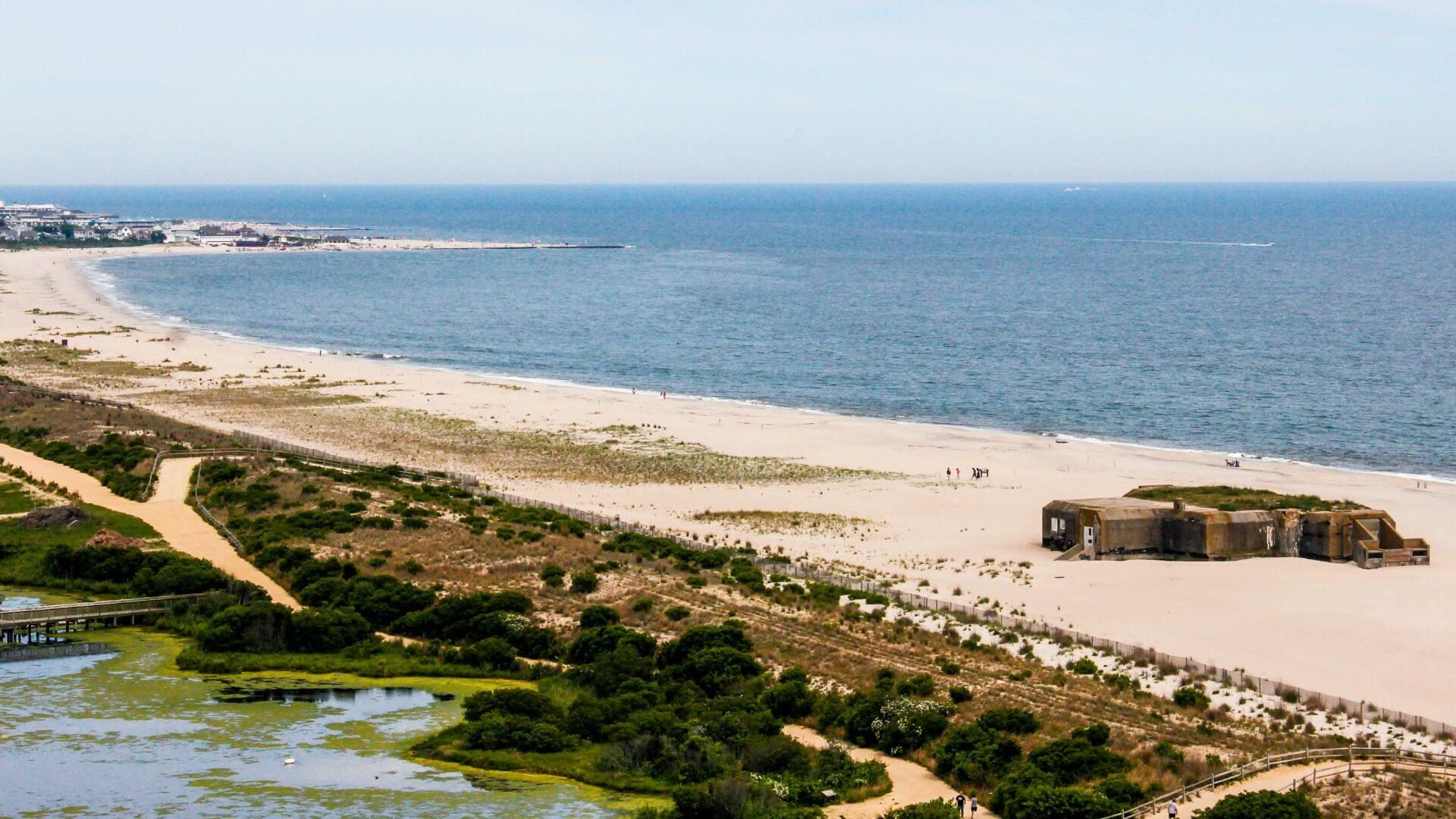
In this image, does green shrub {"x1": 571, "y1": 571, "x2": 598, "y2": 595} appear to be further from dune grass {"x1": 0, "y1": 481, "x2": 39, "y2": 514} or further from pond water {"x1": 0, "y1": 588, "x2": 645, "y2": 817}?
dune grass {"x1": 0, "y1": 481, "x2": 39, "y2": 514}

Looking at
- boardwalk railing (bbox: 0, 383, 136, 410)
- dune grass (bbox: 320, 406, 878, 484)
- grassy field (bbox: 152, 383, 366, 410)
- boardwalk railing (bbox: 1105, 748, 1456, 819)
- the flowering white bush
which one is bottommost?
the flowering white bush

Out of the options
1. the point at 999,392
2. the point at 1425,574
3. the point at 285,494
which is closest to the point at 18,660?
the point at 285,494

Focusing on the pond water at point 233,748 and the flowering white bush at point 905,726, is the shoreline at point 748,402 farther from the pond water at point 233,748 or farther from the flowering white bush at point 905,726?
the pond water at point 233,748

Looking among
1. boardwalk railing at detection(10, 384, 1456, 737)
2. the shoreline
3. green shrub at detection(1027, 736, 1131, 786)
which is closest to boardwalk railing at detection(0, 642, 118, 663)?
boardwalk railing at detection(10, 384, 1456, 737)

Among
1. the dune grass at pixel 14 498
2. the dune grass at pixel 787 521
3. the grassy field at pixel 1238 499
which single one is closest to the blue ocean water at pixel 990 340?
the grassy field at pixel 1238 499

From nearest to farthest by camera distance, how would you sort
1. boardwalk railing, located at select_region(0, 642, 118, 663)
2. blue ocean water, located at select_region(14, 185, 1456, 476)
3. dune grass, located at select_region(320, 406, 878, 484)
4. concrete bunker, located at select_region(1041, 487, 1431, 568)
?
boardwalk railing, located at select_region(0, 642, 118, 663)
concrete bunker, located at select_region(1041, 487, 1431, 568)
dune grass, located at select_region(320, 406, 878, 484)
blue ocean water, located at select_region(14, 185, 1456, 476)

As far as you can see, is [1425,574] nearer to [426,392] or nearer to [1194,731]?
[1194,731]

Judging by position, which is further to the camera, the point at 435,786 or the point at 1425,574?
the point at 1425,574
